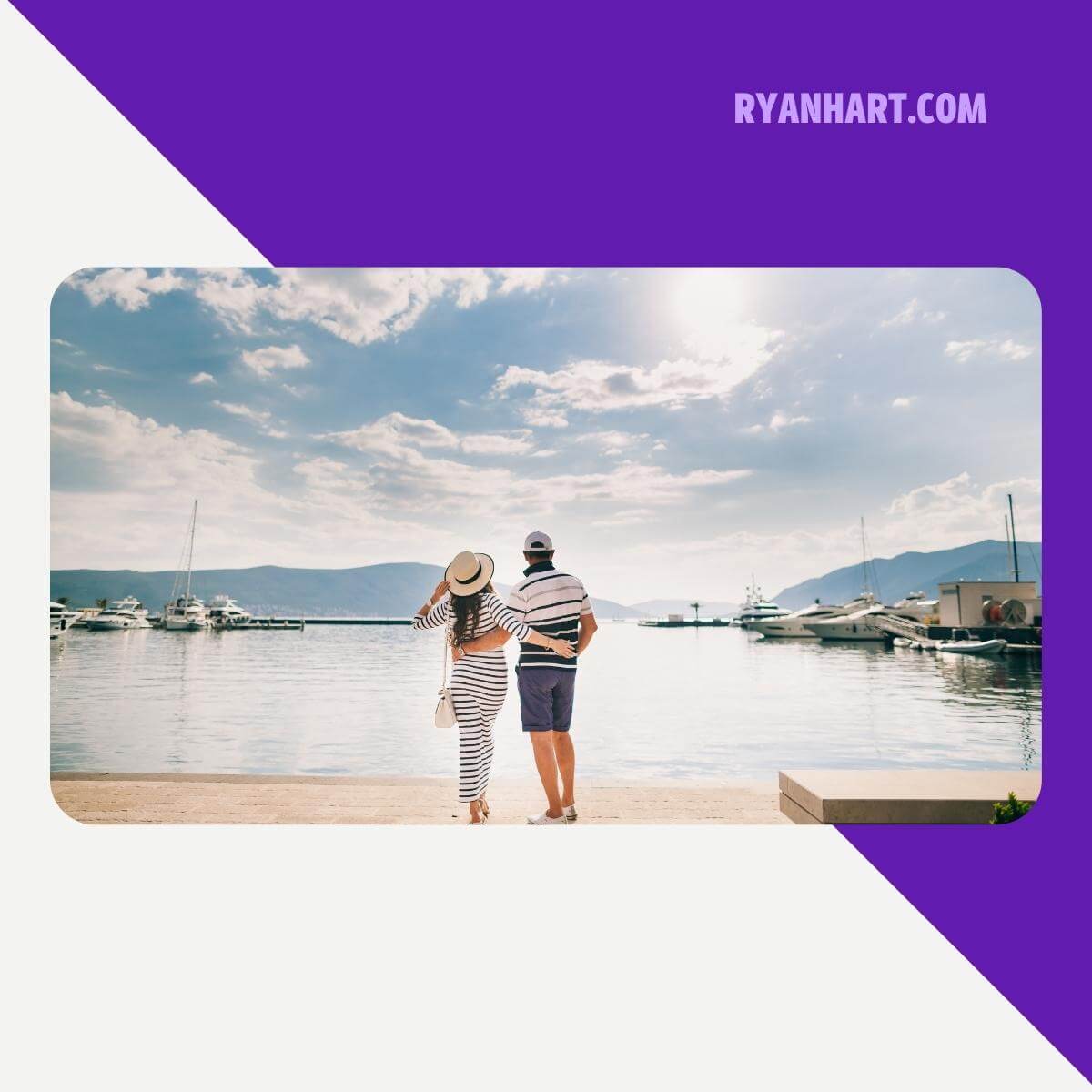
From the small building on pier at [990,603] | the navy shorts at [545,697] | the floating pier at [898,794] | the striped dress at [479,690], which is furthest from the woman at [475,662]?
the small building on pier at [990,603]

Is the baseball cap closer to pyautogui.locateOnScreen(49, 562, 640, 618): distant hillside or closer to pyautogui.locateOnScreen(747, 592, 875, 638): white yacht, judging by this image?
pyautogui.locateOnScreen(49, 562, 640, 618): distant hillside

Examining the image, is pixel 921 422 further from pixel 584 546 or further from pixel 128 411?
pixel 128 411

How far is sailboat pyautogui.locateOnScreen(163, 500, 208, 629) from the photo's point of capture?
5500 millimetres

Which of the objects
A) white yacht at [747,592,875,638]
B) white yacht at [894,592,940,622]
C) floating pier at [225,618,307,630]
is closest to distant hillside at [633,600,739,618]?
white yacht at [747,592,875,638]

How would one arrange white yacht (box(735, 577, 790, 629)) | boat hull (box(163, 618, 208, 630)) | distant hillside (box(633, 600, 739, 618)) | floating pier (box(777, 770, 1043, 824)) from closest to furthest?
floating pier (box(777, 770, 1043, 824)), boat hull (box(163, 618, 208, 630)), distant hillside (box(633, 600, 739, 618)), white yacht (box(735, 577, 790, 629))

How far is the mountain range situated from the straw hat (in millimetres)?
525

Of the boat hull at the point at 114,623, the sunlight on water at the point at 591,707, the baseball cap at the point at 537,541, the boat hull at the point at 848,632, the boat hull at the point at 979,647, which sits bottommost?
the sunlight on water at the point at 591,707

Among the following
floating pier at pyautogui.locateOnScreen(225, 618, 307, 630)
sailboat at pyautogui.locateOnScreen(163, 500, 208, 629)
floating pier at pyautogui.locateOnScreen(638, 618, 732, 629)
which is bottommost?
floating pier at pyautogui.locateOnScreen(638, 618, 732, 629)

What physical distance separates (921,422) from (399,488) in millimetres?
3051

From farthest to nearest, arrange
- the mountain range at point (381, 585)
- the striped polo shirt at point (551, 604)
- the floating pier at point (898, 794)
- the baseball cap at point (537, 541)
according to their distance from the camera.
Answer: the mountain range at point (381, 585) → the baseball cap at point (537, 541) → the striped polo shirt at point (551, 604) → the floating pier at point (898, 794)

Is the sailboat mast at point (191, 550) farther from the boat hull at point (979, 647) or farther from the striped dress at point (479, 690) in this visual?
the boat hull at point (979, 647)

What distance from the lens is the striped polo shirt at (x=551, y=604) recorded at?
463 cm

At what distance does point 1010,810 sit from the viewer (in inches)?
174

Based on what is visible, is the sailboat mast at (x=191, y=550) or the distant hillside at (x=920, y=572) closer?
the distant hillside at (x=920, y=572)
